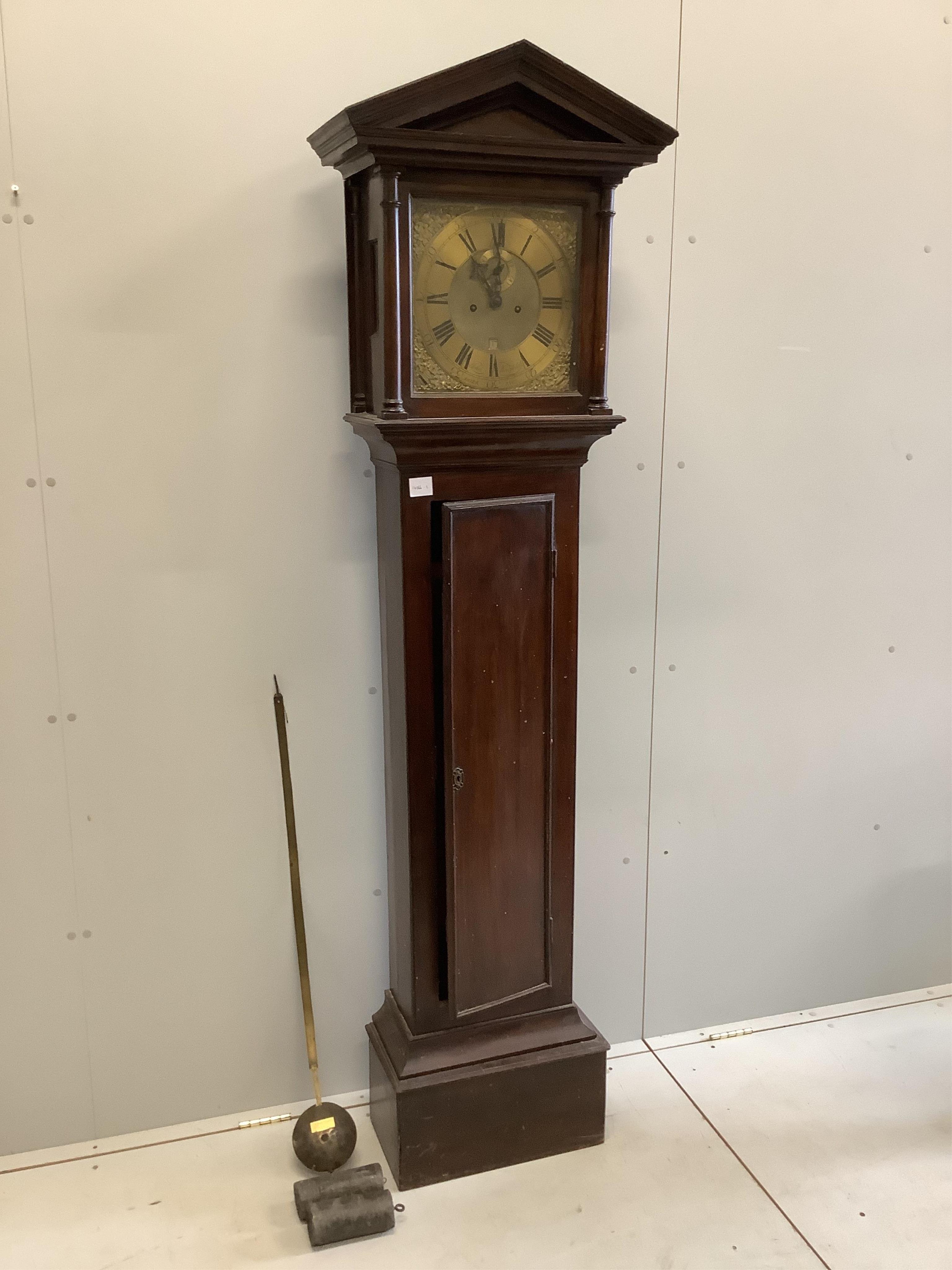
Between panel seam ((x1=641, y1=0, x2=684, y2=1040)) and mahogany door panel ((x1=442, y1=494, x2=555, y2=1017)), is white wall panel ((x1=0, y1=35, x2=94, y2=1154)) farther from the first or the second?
panel seam ((x1=641, y1=0, x2=684, y2=1040))

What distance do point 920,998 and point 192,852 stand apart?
1.80 m

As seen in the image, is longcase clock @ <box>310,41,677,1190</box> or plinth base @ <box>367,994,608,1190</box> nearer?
longcase clock @ <box>310,41,677,1190</box>

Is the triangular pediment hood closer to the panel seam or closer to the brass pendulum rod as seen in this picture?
the panel seam

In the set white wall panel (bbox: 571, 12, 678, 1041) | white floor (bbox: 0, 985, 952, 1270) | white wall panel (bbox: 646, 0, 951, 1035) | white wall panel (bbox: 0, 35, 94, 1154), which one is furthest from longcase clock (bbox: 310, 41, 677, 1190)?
white wall panel (bbox: 0, 35, 94, 1154)

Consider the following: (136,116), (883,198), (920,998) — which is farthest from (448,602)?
(920,998)

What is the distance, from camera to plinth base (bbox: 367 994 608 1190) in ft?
6.45

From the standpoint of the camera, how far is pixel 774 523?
7.50 ft

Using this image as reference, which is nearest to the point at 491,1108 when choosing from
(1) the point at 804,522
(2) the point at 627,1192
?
(2) the point at 627,1192

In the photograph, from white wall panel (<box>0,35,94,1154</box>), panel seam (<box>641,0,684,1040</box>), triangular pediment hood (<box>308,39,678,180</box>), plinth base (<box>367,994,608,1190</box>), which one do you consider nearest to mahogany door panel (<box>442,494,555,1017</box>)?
plinth base (<box>367,994,608,1190</box>)

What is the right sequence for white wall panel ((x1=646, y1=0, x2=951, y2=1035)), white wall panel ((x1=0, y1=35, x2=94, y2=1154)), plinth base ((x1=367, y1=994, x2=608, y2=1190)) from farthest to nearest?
A: white wall panel ((x1=646, y1=0, x2=951, y2=1035)) → plinth base ((x1=367, y1=994, x2=608, y2=1190)) → white wall panel ((x1=0, y1=35, x2=94, y2=1154))

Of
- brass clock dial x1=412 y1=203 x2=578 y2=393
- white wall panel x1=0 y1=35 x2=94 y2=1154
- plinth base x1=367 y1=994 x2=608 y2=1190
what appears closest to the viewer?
brass clock dial x1=412 y1=203 x2=578 y2=393

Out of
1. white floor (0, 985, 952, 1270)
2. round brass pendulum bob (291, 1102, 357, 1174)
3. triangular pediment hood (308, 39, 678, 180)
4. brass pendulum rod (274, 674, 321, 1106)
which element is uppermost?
triangular pediment hood (308, 39, 678, 180)

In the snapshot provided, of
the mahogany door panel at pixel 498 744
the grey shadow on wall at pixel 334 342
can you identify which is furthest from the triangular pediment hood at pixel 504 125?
the mahogany door panel at pixel 498 744

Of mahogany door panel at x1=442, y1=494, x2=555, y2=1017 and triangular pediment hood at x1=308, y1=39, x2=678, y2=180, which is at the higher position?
triangular pediment hood at x1=308, y1=39, x2=678, y2=180
